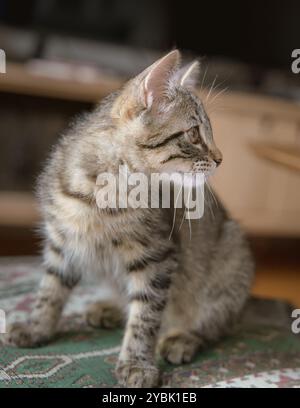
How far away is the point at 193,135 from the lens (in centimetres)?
122

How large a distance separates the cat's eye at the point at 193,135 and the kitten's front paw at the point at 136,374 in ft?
1.70

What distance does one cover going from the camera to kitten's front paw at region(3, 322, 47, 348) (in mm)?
1396

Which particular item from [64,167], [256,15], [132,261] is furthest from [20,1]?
[132,261]

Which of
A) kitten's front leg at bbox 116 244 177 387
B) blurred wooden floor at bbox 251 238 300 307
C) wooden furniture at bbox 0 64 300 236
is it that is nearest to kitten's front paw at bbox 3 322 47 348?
kitten's front leg at bbox 116 244 177 387

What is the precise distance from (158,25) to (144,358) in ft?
6.72

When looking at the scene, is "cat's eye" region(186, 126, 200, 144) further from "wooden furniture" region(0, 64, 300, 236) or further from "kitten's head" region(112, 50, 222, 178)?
"wooden furniture" region(0, 64, 300, 236)

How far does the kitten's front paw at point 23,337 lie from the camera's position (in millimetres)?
1396

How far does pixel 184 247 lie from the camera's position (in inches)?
57.6

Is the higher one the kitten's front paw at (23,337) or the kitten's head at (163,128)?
the kitten's head at (163,128)

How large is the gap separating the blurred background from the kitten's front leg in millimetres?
1183

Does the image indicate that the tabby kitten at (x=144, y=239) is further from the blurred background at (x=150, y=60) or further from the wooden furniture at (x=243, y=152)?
the wooden furniture at (x=243, y=152)

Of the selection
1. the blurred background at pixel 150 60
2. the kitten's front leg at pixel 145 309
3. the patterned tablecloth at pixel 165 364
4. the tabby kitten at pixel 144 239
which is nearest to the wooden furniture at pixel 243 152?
the blurred background at pixel 150 60

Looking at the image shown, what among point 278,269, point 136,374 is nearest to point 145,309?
point 136,374

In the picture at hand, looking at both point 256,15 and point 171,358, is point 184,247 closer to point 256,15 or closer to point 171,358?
point 171,358
